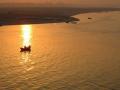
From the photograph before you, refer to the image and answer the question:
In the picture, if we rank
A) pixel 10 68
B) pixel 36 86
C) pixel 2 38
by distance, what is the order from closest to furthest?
pixel 36 86 → pixel 10 68 → pixel 2 38

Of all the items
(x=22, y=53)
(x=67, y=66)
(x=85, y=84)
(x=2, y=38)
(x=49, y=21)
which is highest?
(x=49, y=21)

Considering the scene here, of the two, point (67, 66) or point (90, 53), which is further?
point (90, 53)

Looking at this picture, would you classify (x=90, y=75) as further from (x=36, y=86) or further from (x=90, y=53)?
(x=90, y=53)

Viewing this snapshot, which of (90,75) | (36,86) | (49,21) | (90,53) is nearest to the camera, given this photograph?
(36,86)

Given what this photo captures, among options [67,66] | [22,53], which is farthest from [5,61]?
[67,66]

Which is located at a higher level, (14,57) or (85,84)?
(14,57)

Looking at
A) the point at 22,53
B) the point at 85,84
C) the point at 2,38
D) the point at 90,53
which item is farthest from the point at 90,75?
the point at 2,38

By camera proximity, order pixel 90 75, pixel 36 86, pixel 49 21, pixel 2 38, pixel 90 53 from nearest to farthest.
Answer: pixel 36 86
pixel 90 75
pixel 90 53
pixel 2 38
pixel 49 21

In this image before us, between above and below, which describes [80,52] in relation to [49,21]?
below

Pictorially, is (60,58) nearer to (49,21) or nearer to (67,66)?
(67,66)
